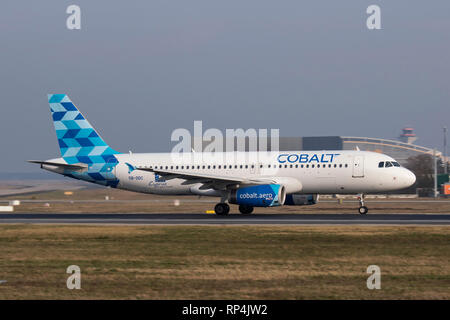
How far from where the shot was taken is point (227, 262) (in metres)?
20.4

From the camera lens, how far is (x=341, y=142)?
139m

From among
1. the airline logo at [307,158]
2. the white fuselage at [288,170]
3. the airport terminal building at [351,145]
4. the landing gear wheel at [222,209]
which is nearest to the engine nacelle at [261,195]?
the landing gear wheel at [222,209]

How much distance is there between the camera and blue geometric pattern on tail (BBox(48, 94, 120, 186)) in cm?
4775

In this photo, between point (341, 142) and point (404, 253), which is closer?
point (404, 253)

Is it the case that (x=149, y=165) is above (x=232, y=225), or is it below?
above

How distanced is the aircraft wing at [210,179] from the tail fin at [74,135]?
24.0 feet

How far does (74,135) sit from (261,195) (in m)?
16.7

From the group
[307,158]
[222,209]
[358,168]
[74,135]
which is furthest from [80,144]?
[358,168]

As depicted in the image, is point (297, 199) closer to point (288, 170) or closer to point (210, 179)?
point (288, 170)

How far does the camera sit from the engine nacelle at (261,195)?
4053 centimetres

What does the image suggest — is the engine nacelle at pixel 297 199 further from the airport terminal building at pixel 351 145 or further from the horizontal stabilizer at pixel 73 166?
the airport terminal building at pixel 351 145
